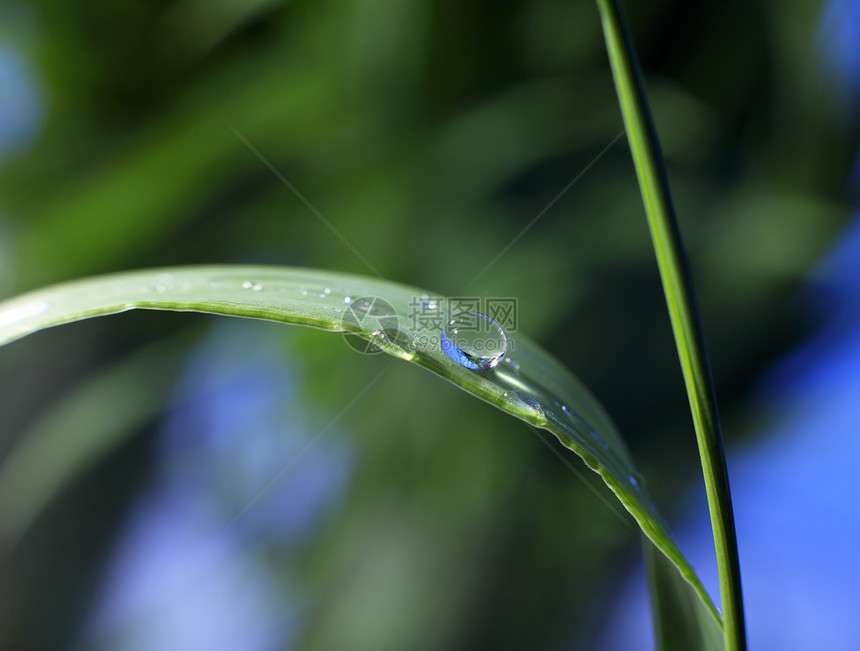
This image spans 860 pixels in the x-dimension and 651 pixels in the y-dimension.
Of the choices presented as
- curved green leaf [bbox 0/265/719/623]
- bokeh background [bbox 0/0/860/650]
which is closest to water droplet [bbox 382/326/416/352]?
curved green leaf [bbox 0/265/719/623]

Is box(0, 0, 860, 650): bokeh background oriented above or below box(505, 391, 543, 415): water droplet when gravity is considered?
above

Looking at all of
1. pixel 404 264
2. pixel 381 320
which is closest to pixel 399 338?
pixel 381 320

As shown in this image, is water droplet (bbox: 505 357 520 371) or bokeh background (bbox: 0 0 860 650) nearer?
water droplet (bbox: 505 357 520 371)

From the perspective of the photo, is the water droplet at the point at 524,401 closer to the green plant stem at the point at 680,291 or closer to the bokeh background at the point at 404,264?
the green plant stem at the point at 680,291

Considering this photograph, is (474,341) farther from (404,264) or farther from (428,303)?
(404,264)

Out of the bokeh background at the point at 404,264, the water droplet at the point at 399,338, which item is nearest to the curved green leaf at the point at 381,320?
the water droplet at the point at 399,338

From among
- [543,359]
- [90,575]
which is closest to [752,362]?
[543,359]

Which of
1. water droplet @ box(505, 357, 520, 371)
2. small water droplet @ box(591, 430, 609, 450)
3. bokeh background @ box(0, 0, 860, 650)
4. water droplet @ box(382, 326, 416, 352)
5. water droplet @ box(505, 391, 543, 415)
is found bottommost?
water droplet @ box(382, 326, 416, 352)

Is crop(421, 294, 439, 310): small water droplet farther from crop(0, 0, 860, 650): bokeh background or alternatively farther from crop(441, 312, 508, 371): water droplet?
crop(0, 0, 860, 650): bokeh background
